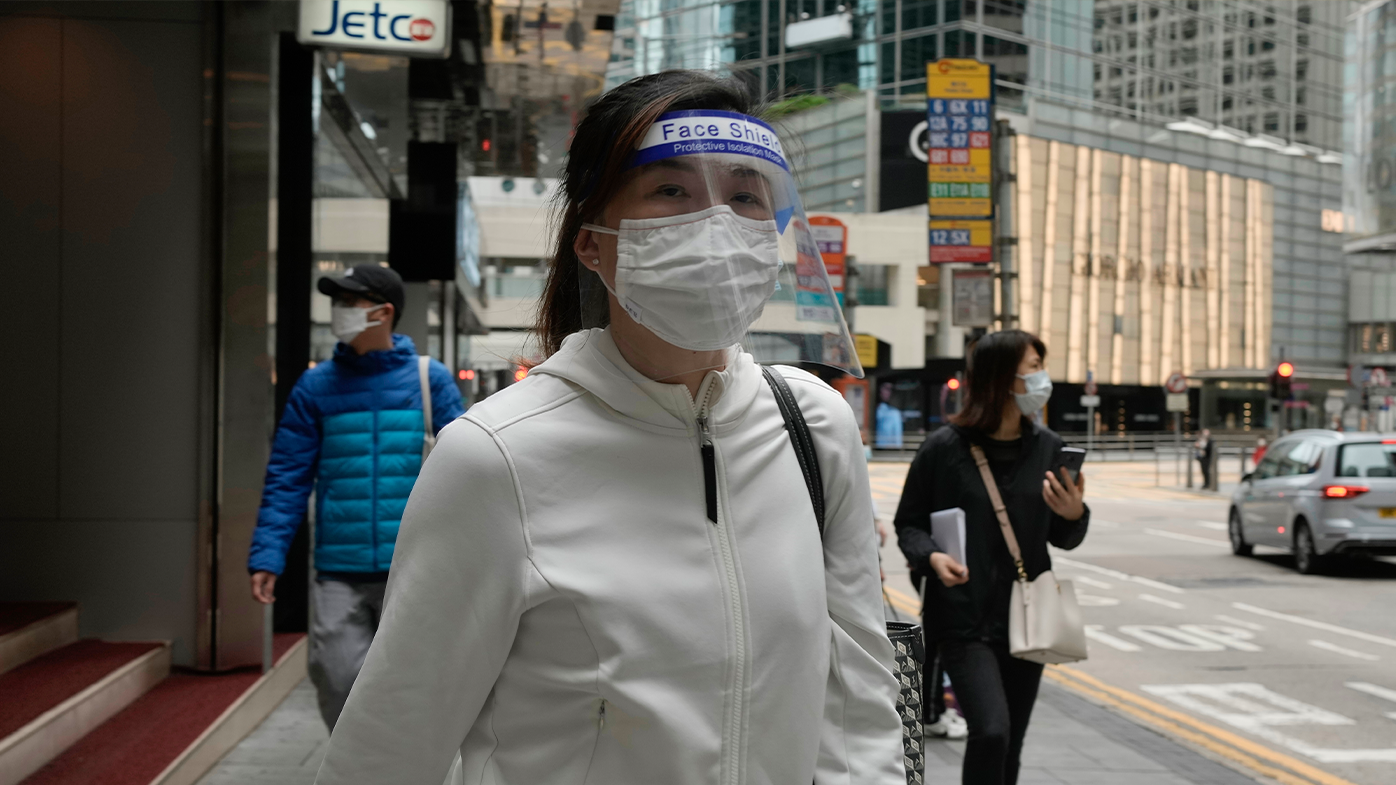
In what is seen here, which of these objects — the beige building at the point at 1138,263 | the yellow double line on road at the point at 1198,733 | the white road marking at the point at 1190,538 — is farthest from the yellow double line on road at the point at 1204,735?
the beige building at the point at 1138,263

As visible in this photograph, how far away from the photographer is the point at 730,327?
1.49 metres

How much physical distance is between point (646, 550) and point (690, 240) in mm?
406

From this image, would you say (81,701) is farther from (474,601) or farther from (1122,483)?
(1122,483)

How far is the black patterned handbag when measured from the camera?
5.12 ft

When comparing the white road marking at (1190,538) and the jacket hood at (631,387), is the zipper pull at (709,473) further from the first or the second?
the white road marking at (1190,538)

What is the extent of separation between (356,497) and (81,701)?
1.63 metres

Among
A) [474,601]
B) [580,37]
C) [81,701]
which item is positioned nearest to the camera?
[474,601]

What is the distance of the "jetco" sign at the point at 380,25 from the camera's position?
6273mm

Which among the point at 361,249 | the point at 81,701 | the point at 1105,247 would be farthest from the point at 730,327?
the point at 1105,247

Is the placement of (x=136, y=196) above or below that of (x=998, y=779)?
above

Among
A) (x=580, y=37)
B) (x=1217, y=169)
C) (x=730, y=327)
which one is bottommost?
(x=730, y=327)

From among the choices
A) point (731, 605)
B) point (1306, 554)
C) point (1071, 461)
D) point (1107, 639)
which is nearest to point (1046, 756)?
point (1071, 461)

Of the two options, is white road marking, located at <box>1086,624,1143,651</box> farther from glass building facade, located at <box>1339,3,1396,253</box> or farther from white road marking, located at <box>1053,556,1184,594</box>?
glass building facade, located at <box>1339,3,1396,253</box>

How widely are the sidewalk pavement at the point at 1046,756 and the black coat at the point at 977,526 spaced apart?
5.39ft
